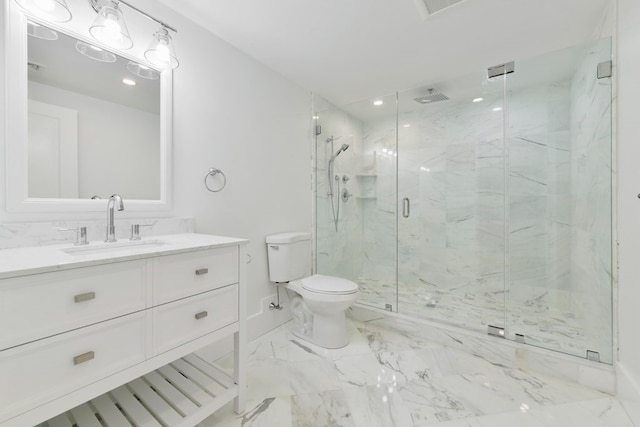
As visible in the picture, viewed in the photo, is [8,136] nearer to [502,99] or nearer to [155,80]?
[155,80]

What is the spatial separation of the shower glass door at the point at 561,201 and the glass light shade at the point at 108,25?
2.53 metres

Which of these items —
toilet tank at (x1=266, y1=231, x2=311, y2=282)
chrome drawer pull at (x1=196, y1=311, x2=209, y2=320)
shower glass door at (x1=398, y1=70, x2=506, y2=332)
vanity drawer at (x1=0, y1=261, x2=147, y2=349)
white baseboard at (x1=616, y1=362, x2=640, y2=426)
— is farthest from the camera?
shower glass door at (x1=398, y1=70, x2=506, y2=332)

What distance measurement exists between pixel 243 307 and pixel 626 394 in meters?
1.95

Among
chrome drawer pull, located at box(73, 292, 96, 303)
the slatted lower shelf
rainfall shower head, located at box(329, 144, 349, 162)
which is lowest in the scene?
the slatted lower shelf

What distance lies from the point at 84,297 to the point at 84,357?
0.61ft

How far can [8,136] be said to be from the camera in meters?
1.05

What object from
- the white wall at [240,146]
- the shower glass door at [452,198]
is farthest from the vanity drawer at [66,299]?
the shower glass door at [452,198]

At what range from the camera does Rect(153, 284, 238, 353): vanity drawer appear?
1009 mm

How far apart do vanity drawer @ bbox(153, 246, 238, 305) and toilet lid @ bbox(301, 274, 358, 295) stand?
747 mm

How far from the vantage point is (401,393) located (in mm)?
1442

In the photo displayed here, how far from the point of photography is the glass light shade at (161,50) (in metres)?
1.39

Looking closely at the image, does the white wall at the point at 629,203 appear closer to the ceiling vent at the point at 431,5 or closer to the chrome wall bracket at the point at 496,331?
the chrome wall bracket at the point at 496,331

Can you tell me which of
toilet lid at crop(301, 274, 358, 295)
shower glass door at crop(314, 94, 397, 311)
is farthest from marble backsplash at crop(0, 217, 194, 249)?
shower glass door at crop(314, 94, 397, 311)

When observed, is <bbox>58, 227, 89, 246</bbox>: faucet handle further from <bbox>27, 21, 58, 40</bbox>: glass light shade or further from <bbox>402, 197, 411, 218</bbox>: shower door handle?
<bbox>402, 197, 411, 218</bbox>: shower door handle
